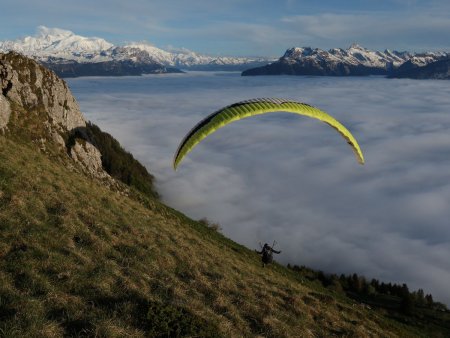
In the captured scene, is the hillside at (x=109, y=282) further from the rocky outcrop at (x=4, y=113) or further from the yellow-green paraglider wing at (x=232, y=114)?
the rocky outcrop at (x=4, y=113)

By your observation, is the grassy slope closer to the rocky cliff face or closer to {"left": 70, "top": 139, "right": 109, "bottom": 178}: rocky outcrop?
the rocky cliff face

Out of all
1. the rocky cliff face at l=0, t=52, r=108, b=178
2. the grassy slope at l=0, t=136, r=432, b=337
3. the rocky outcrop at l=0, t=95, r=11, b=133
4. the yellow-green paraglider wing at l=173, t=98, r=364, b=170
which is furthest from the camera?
the rocky cliff face at l=0, t=52, r=108, b=178

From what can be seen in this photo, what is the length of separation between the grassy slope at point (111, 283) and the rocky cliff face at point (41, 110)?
22954 mm

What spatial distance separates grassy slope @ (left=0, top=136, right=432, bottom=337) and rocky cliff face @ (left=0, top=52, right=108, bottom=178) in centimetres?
2295

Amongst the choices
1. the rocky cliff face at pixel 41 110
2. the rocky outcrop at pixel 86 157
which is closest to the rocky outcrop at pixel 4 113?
the rocky cliff face at pixel 41 110

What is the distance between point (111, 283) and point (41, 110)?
4881 centimetres

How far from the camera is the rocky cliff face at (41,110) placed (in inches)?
1769

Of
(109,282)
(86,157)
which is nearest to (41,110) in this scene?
(86,157)

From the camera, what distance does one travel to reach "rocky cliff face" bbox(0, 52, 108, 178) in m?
44.9

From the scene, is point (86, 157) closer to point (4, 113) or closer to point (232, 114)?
point (4, 113)

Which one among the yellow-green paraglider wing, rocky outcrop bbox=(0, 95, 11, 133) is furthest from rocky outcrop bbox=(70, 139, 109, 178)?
the yellow-green paraglider wing

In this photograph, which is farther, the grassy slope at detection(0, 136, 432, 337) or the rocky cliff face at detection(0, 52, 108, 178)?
the rocky cliff face at detection(0, 52, 108, 178)

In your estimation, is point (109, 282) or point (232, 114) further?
point (232, 114)

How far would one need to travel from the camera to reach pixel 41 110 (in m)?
55.1
